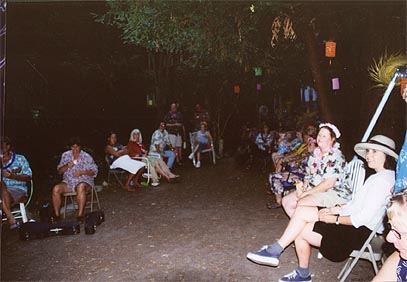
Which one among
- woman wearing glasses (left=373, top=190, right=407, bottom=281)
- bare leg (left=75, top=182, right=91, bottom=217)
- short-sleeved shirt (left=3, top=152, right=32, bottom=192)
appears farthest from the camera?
bare leg (left=75, top=182, right=91, bottom=217)

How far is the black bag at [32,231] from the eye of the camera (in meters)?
5.13

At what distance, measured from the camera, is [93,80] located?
16.0 m

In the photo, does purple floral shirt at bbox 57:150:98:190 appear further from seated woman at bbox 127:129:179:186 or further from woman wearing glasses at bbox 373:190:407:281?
woman wearing glasses at bbox 373:190:407:281

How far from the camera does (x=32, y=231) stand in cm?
514

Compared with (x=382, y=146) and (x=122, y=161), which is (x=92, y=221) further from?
(x=382, y=146)

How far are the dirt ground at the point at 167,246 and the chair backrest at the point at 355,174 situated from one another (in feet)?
2.88

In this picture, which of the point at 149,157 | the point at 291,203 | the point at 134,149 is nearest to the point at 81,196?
the point at 134,149

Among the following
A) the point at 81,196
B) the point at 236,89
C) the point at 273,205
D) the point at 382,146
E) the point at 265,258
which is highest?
the point at 236,89

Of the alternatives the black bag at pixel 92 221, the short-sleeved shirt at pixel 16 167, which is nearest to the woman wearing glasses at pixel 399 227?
the black bag at pixel 92 221

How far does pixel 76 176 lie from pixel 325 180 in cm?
389

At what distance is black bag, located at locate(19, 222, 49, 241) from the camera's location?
202 inches

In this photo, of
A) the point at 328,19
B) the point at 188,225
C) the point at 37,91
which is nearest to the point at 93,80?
the point at 37,91

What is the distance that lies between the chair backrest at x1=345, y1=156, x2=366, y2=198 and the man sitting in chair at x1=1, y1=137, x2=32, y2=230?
4638 millimetres

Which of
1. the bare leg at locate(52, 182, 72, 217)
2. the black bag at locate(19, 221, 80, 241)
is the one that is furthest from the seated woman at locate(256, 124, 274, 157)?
the black bag at locate(19, 221, 80, 241)
